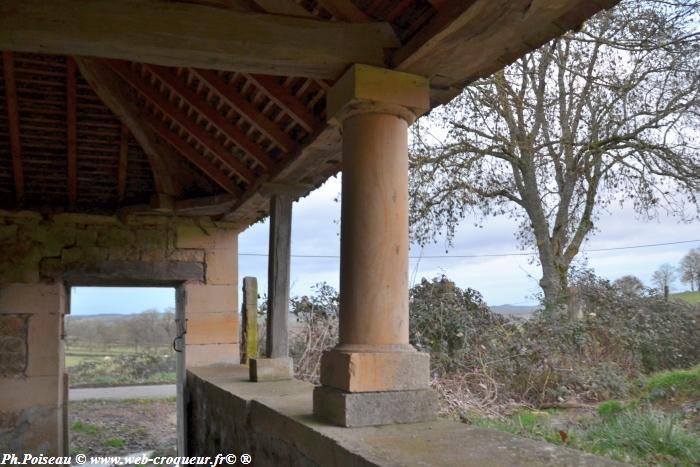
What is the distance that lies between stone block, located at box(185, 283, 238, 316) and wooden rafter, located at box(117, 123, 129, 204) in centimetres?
122

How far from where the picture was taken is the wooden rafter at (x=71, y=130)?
16.5 ft

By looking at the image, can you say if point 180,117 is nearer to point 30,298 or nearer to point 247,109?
point 247,109

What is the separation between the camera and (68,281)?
645 centimetres

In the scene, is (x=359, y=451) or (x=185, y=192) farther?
(x=185, y=192)

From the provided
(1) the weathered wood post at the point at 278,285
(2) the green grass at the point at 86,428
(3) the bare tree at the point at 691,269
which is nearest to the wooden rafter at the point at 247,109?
(1) the weathered wood post at the point at 278,285

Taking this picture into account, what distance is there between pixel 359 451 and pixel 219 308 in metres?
4.77

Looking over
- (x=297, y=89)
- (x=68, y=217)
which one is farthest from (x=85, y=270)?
(x=297, y=89)

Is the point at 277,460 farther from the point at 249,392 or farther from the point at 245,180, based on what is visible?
the point at 245,180

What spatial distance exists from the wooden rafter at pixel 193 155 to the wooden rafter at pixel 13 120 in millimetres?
1067

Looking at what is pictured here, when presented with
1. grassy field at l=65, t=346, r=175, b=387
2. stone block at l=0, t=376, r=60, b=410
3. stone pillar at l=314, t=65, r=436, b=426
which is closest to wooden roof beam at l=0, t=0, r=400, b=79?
stone pillar at l=314, t=65, r=436, b=426

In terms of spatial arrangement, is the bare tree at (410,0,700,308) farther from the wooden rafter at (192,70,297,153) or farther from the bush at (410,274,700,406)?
the wooden rafter at (192,70,297,153)

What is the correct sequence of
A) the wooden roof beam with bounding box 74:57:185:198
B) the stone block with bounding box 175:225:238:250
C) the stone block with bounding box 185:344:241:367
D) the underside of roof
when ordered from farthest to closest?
1. the stone block with bounding box 175:225:238:250
2. the stone block with bounding box 185:344:241:367
3. the wooden roof beam with bounding box 74:57:185:198
4. the underside of roof

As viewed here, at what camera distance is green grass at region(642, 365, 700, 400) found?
6.72 m

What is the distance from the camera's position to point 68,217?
20.5ft
